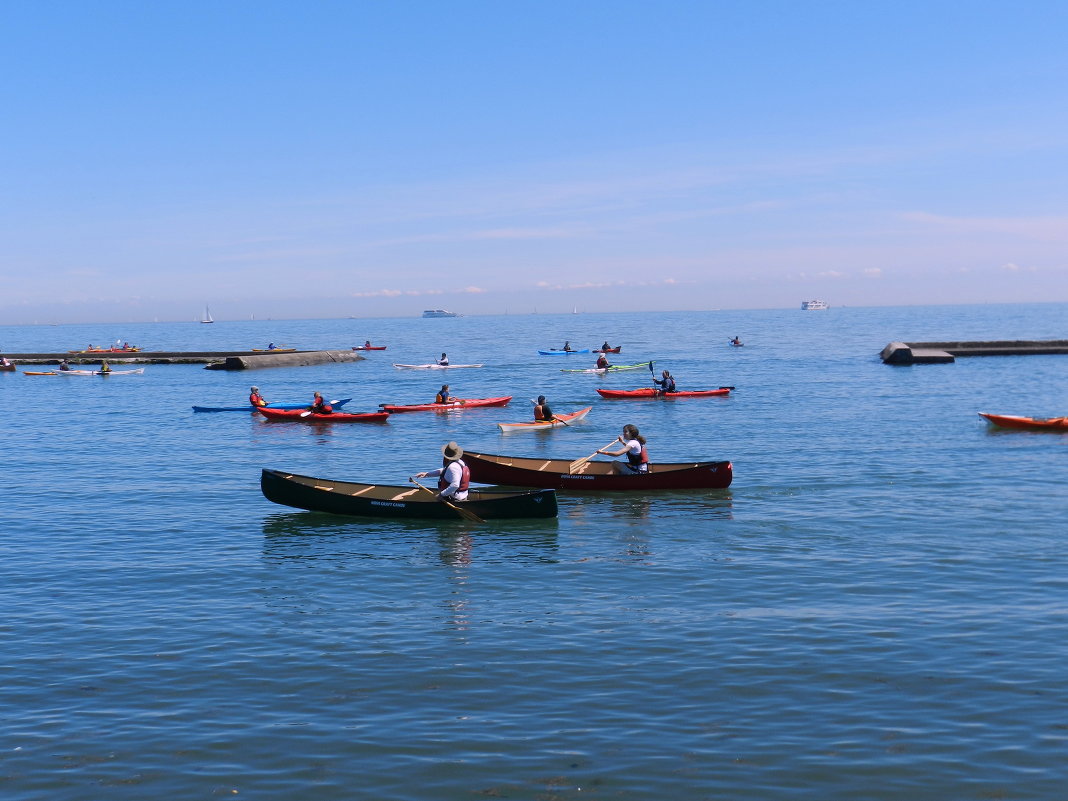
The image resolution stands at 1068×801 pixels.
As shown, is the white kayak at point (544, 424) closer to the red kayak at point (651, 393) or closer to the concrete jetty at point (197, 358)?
the red kayak at point (651, 393)

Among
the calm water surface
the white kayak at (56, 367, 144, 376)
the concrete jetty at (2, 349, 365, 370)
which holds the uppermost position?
the concrete jetty at (2, 349, 365, 370)

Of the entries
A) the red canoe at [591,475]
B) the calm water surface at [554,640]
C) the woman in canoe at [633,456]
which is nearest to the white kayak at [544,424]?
the calm water surface at [554,640]

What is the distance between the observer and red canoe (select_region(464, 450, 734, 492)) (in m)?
27.0

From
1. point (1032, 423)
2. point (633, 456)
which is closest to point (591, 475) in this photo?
point (633, 456)

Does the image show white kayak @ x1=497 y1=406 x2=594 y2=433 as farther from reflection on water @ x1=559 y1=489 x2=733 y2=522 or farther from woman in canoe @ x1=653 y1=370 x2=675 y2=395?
reflection on water @ x1=559 y1=489 x2=733 y2=522

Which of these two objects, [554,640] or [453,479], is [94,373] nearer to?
[453,479]

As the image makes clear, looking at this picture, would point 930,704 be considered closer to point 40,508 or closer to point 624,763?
point 624,763

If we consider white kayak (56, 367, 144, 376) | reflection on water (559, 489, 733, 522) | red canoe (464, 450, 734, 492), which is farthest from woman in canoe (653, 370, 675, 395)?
white kayak (56, 367, 144, 376)

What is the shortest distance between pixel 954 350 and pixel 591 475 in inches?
3031

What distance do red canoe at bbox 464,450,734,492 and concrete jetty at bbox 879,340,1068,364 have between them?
6303 centimetres

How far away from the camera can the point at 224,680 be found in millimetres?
13086

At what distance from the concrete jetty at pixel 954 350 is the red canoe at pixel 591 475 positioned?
6303 cm

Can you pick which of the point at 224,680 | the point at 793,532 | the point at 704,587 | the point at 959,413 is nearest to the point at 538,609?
the point at 704,587

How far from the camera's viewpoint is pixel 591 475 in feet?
90.6
